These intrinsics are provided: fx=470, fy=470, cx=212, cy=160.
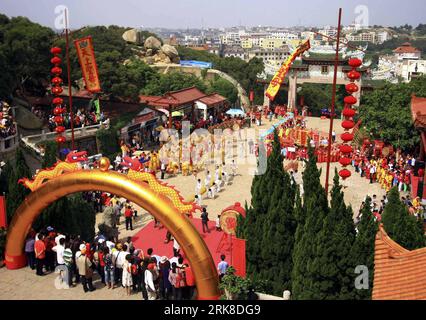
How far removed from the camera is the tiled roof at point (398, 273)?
23.4 ft

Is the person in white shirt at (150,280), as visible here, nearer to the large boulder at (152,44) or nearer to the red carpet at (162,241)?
the red carpet at (162,241)

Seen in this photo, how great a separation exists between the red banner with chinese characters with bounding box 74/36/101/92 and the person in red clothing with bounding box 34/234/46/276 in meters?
12.2

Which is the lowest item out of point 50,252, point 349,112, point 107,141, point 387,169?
point 387,169

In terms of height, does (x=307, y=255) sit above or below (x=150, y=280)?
above

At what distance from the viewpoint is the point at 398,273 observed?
7.55 meters

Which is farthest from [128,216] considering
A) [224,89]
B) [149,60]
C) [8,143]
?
[149,60]

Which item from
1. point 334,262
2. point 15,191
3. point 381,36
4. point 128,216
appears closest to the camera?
point 334,262

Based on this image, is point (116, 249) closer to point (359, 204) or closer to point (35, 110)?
point (359, 204)

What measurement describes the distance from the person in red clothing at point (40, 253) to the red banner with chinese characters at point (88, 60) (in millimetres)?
12189

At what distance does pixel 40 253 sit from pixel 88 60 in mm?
13296

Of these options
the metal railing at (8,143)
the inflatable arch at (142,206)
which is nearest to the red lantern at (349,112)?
the inflatable arch at (142,206)

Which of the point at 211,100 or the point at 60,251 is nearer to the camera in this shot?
the point at 60,251

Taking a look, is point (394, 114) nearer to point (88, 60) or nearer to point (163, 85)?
point (88, 60)

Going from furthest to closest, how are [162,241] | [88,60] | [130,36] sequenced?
1. [130,36]
2. [88,60]
3. [162,241]
